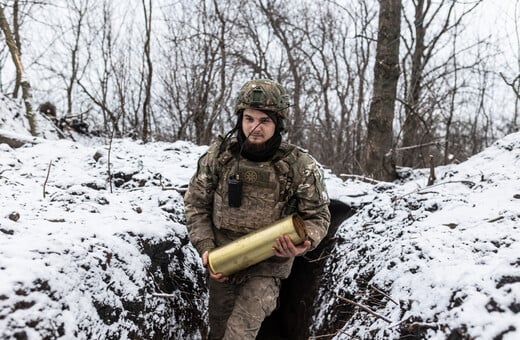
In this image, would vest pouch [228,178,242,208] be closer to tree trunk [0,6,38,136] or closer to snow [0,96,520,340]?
snow [0,96,520,340]

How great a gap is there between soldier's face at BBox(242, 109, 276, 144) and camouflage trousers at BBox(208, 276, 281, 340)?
978 millimetres

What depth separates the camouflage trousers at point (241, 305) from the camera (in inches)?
101

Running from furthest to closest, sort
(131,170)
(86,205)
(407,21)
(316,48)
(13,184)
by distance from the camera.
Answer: (407,21), (316,48), (131,170), (13,184), (86,205)

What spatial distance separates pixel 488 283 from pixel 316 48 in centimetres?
1213

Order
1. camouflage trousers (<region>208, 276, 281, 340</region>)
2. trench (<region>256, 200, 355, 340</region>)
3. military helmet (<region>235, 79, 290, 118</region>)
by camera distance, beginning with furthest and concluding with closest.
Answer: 1. trench (<region>256, 200, 355, 340</region>)
2. military helmet (<region>235, 79, 290, 118</region>)
3. camouflage trousers (<region>208, 276, 281, 340</region>)

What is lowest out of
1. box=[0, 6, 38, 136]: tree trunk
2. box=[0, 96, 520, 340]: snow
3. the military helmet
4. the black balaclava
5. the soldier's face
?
box=[0, 96, 520, 340]: snow

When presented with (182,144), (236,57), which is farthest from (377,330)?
(236,57)

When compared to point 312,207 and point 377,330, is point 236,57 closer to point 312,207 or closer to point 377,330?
point 312,207

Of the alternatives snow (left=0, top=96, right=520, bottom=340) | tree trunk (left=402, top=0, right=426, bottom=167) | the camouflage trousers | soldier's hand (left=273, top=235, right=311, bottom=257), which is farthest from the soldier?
tree trunk (left=402, top=0, right=426, bottom=167)

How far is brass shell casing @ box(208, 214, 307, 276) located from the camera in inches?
94.7

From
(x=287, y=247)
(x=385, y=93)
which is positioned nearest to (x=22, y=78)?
(x=385, y=93)

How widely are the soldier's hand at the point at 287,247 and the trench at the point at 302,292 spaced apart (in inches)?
43.4

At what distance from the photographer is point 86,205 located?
3.06 metres

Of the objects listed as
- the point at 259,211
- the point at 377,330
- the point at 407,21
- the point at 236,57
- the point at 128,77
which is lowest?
the point at 377,330
